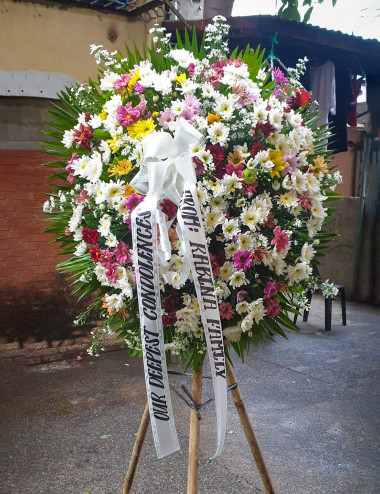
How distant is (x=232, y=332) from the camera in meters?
1.88

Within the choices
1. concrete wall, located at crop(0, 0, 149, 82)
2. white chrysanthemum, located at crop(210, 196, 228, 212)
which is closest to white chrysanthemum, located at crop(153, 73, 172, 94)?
white chrysanthemum, located at crop(210, 196, 228, 212)

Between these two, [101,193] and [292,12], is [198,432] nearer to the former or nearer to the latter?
[101,193]

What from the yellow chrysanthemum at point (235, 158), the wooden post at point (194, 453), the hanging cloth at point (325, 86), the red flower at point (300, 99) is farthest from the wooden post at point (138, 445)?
the hanging cloth at point (325, 86)

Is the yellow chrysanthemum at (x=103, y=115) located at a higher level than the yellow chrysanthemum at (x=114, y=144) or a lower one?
higher

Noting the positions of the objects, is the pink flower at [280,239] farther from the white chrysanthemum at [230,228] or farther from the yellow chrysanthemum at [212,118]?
the yellow chrysanthemum at [212,118]

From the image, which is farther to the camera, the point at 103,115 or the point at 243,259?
the point at 103,115

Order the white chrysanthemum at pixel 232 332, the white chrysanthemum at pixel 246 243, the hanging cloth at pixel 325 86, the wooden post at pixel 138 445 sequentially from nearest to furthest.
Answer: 1. the white chrysanthemum at pixel 246 243
2. the white chrysanthemum at pixel 232 332
3. the wooden post at pixel 138 445
4. the hanging cloth at pixel 325 86

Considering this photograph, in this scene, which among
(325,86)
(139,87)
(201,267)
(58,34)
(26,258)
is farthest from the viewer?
(325,86)

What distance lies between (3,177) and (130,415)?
104 inches

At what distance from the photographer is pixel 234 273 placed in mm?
1780

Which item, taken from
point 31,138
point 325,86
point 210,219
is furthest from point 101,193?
point 325,86

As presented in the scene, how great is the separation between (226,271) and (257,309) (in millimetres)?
170

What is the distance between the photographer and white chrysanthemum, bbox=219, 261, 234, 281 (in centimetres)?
181

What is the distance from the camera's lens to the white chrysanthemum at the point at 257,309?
70.9 inches
